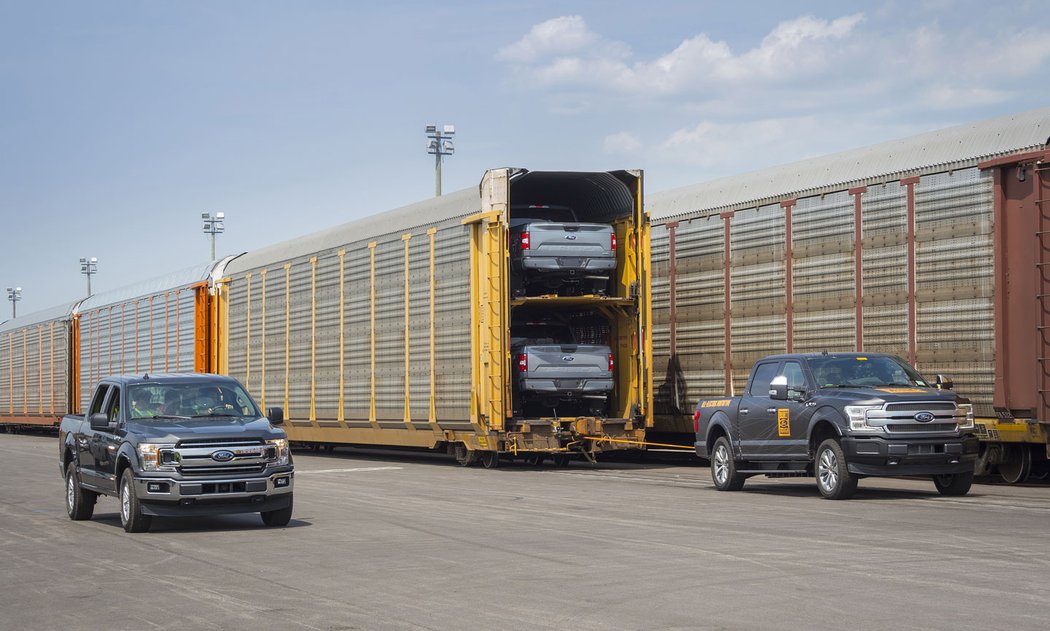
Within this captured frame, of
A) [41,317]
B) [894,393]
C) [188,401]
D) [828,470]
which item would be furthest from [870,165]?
[41,317]

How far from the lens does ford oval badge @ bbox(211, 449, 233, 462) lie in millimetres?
13719

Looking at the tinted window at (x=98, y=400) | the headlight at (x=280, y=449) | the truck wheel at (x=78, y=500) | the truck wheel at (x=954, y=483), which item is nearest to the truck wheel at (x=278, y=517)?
the headlight at (x=280, y=449)

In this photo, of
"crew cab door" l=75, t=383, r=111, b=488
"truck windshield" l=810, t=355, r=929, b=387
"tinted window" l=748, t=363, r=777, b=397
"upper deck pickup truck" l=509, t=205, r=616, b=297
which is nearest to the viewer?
"crew cab door" l=75, t=383, r=111, b=488

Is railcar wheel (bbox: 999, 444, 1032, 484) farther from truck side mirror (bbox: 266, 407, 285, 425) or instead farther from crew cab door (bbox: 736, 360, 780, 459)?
truck side mirror (bbox: 266, 407, 285, 425)

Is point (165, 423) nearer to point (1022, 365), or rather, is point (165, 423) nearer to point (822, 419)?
point (822, 419)

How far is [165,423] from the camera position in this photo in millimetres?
14406

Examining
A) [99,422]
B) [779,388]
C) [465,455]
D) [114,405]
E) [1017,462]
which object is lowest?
[465,455]

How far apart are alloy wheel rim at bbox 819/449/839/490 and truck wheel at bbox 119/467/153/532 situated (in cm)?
775

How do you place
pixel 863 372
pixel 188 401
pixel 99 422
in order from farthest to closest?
pixel 863 372
pixel 188 401
pixel 99 422

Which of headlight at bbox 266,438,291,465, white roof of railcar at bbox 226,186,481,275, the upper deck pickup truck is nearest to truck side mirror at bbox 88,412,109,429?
headlight at bbox 266,438,291,465

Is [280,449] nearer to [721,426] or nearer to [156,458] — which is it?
[156,458]

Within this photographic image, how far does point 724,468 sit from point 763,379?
135 cm

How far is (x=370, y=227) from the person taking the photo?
91.7 feet

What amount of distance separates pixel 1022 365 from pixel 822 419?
10.0ft
